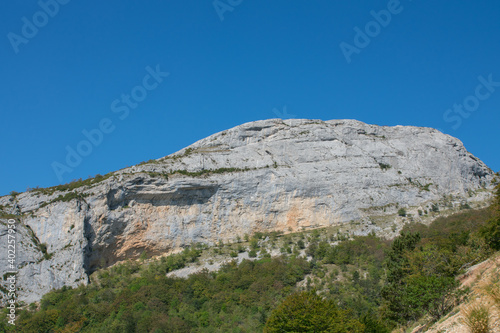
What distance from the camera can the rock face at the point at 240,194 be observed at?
6069 cm

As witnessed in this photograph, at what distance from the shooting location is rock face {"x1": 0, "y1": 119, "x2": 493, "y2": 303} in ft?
199

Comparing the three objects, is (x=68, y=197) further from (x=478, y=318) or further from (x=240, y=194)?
(x=478, y=318)

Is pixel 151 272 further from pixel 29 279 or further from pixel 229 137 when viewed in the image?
pixel 229 137

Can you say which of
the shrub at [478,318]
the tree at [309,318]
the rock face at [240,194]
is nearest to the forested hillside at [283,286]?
the tree at [309,318]

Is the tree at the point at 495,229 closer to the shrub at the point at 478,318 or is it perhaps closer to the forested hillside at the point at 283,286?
the forested hillside at the point at 283,286

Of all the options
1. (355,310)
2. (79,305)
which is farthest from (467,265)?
(79,305)

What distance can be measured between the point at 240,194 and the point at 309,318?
37.6 meters

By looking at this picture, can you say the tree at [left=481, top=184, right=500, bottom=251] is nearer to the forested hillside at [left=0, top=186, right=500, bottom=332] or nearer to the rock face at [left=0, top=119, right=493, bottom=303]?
the forested hillside at [left=0, top=186, right=500, bottom=332]

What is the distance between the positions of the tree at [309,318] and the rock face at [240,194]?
31355 mm

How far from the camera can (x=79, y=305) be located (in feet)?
167

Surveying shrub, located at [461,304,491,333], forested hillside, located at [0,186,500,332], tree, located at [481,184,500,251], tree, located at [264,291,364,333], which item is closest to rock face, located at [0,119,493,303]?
forested hillside, located at [0,186,500,332]

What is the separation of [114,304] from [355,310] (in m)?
24.2

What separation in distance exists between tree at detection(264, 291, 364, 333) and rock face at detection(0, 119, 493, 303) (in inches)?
1234

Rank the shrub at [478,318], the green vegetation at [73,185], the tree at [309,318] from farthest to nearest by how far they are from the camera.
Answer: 1. the green vegetation at [73,185]
2. the tree at [309,318]
3. the shrub at [478,318]
